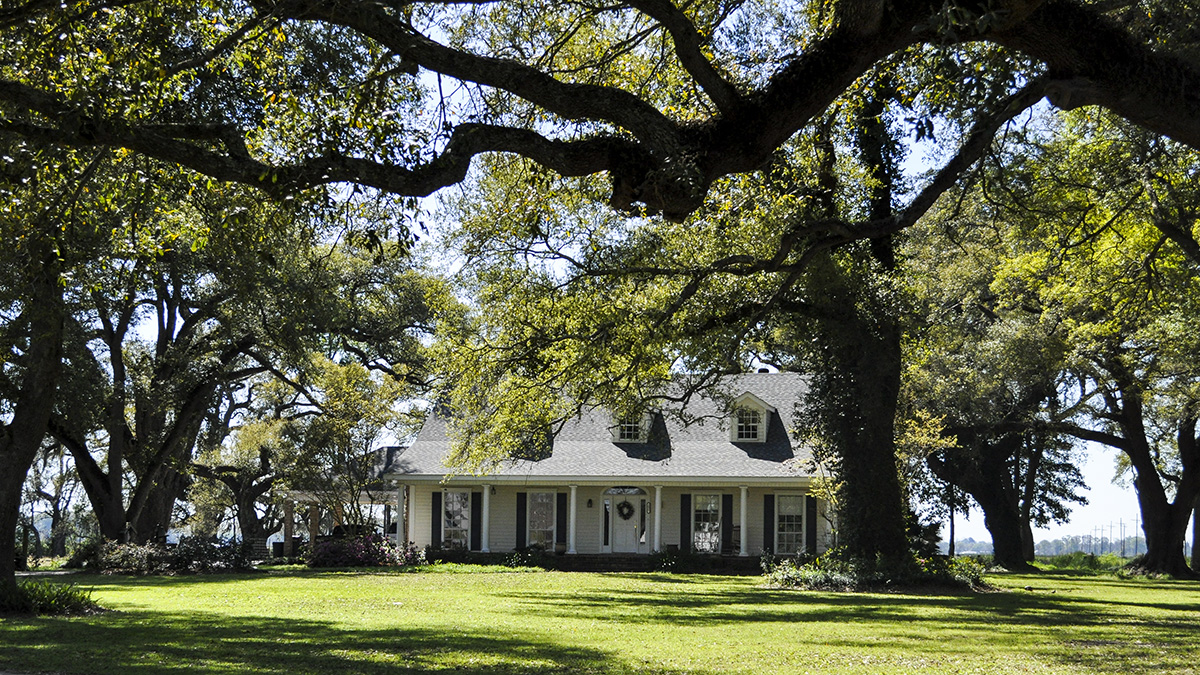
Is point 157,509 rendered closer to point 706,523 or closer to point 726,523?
point 706,523

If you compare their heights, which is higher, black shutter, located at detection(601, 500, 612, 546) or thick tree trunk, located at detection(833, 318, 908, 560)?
thick tree trunk, located at detection(833, 318, 908, 560)

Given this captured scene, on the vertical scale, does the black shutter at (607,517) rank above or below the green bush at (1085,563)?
above

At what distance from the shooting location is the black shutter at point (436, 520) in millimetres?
32188

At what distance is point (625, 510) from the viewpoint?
32.8 m

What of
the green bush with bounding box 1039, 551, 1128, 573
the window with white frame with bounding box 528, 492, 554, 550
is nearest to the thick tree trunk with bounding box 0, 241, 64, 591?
the window with white frame with bounding box 528, 492, 554, 550

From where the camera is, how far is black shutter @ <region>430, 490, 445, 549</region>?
106ft

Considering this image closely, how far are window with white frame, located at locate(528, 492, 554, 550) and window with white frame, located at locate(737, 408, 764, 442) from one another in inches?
243

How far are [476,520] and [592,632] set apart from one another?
20284mm

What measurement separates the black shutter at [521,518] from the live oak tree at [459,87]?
2182cm

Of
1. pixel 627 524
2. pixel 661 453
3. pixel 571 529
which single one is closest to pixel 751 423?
pixel 661 453

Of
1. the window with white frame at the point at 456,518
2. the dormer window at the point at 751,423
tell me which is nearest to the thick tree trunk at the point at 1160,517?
the dormer window at the point at 751,423

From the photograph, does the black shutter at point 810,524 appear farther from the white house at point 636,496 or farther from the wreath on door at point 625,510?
the wreath on door at point 625,510

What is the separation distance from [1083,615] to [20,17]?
15459 mm

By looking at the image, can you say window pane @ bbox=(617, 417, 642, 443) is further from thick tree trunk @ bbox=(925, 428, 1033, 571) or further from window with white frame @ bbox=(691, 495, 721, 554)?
thick tree trunk @ bbox=(925, 428, 1033, 571)
